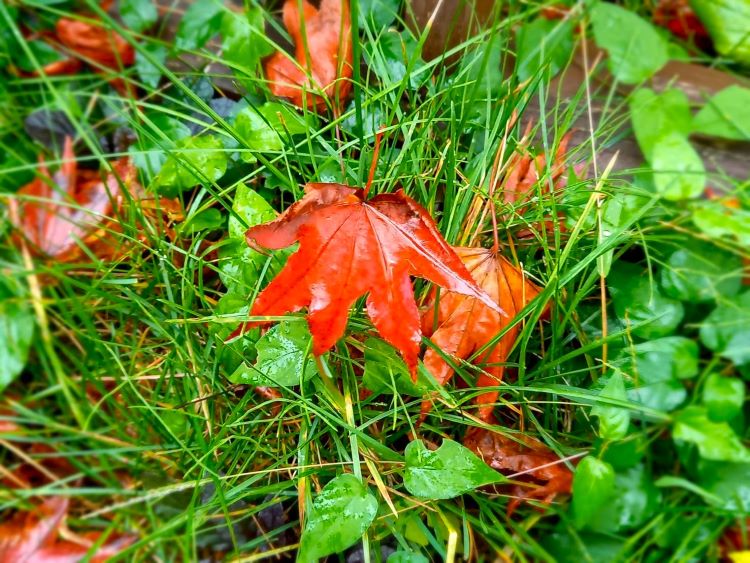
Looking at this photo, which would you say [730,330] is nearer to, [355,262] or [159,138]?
[355,262]

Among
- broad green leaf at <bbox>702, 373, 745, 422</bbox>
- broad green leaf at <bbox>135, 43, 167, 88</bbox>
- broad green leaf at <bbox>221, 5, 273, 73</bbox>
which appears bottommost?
broad green leaf at <bbox>702, 373, 745, 422</bbox>

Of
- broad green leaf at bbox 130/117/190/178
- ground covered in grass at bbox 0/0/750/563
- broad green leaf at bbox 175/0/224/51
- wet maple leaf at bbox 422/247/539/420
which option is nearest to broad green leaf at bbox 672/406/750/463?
ground covered in grass at bbox 0/0/750/563

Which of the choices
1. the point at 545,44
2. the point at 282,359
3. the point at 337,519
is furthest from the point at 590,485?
the point at 545,44

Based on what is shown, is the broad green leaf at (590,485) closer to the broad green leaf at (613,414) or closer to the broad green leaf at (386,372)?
the broad green leaf at (613,414)

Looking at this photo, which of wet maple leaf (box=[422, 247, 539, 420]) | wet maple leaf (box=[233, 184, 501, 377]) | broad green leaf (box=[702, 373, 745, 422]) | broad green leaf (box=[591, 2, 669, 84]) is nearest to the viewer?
wet maple leaf (box=[233, 184, 501, 377])

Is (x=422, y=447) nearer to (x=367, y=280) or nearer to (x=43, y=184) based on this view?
(x=367, y=280)

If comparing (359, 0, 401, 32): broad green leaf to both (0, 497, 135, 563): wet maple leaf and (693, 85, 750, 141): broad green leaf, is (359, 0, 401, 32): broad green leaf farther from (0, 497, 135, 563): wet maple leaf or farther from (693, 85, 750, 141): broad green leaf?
(0, 497, 135, 563): wet maple leaf

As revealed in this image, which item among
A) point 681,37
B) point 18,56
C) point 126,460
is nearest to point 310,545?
point 126,460
